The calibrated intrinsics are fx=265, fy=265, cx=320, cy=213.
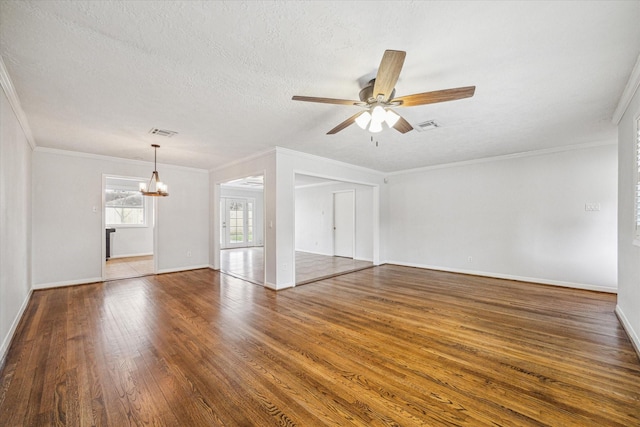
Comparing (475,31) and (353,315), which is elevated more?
(475,31)

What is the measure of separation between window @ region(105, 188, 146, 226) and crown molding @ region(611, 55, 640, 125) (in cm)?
1097

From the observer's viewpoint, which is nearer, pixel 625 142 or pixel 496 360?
pixel 496 360

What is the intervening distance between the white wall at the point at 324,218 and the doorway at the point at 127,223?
4907mm

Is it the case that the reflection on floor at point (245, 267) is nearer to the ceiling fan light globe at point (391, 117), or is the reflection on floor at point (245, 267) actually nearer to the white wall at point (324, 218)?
the white wall at point (324, 218)

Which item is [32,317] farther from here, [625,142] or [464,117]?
[625,142]

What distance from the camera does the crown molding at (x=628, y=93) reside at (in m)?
2.28

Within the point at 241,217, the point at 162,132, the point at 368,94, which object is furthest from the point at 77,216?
the point at 241,217

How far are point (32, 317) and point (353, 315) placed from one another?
414 cm

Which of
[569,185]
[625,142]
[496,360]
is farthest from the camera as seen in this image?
[569,185]

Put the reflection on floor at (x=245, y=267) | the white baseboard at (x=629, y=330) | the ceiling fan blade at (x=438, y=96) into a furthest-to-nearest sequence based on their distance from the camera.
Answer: the reflection on floor at (x=245, y=267)
the white baseboard at (x=629, y=330)
the ceiling fan blade at (x=438, y=96)

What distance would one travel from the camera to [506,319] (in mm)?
3314

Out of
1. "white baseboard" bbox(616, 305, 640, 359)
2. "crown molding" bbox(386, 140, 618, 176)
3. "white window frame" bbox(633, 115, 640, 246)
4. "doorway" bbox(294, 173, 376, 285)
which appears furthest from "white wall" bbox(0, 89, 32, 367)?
"crown molding" bbox(386, 140, 618, 176)

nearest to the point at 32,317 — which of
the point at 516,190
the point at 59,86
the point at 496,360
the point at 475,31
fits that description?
the point at 59,86

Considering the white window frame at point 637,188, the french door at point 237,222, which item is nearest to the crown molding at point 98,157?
the french door at point 237,222
